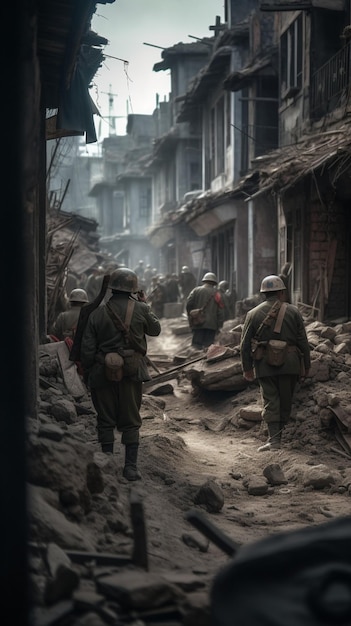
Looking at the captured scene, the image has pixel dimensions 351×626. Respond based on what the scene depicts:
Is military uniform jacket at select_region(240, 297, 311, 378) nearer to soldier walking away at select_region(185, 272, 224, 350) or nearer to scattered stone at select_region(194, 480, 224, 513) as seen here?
scattered stone at select_region(194, 480, 224, 513)

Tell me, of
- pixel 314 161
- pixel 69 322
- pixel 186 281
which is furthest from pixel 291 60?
pixel 186 281

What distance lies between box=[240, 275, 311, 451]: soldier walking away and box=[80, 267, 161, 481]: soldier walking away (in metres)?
2.02

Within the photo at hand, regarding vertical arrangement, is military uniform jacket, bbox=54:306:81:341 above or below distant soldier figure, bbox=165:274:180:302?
above

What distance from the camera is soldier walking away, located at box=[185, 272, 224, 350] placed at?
15.2 metres

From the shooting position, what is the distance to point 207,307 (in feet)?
50.0

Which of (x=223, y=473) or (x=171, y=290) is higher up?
(x=171, y=290)

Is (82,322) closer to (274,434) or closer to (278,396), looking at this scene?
(278,396)

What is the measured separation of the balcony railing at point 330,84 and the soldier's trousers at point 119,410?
766cm

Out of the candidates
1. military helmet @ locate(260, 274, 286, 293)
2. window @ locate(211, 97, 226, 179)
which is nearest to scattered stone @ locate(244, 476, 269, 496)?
military helmet @ locate(260, 274, 286, 293)

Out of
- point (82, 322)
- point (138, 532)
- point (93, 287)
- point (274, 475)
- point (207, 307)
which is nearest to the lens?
point (138, 532)

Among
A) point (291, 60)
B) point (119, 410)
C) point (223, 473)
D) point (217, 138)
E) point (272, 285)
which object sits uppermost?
point (291, 60)

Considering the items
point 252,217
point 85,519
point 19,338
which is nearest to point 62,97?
point 85,519

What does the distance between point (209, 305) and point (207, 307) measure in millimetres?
54

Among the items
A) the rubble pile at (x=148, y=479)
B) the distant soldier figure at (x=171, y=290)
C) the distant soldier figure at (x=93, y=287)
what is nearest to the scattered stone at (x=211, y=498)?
the rubble pile at (x=148, y=479)
